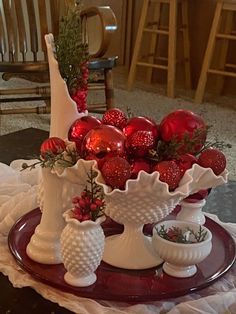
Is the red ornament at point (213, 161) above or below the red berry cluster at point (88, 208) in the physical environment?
above

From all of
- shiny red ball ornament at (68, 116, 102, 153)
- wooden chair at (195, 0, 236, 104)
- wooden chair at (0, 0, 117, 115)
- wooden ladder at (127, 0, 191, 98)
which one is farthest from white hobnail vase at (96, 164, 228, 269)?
wooden ladder at (127, 0, 191, 98)

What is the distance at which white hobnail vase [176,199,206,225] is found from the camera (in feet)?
3.10

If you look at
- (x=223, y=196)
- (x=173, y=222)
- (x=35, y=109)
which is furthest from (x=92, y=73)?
(x=173, y=222)

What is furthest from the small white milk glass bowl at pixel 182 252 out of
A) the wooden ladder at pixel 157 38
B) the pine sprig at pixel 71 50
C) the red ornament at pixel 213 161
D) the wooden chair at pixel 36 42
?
the wooden ladder at pixel 157 38

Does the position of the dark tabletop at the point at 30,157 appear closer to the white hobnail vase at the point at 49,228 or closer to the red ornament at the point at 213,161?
the white hobnail vase at the point at 49,228

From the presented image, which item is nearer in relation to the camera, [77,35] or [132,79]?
[77,35]

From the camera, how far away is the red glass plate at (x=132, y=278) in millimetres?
770

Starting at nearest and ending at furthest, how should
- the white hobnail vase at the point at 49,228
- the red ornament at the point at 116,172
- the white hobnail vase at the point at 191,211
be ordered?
1. the red ornament at the point at 116,172
2. the white hobnail vase at the point at 49,228
3. the white hobnail vase at the point at 191,211

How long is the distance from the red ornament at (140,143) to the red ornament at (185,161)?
0.05m

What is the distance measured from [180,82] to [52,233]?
Answer: 3004mm

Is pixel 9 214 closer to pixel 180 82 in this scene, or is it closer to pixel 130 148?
pixel 130 148

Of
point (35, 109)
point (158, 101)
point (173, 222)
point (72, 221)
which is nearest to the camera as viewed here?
point (72, 221)

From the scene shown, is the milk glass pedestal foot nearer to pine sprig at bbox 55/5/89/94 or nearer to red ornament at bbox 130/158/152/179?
red ornament at bbox 130/158/152/179

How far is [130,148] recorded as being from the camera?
79 centimetres
